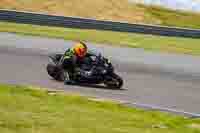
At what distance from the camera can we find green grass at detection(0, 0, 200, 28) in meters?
43.5

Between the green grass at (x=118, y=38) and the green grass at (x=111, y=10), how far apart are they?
40.4 ft

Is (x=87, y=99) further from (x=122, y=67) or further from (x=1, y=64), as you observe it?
(x=122, y=67)

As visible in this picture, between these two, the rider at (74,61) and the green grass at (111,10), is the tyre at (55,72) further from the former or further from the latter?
the green grass at (111,10)

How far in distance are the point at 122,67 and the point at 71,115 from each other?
33.2 feet

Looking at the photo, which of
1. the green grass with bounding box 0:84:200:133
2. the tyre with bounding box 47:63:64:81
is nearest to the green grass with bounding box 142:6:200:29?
the tyre with bounding box 47:63:64:81

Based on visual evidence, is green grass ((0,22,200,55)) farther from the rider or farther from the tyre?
the rider

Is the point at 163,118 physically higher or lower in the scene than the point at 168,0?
lower

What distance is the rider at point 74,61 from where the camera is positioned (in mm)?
15289

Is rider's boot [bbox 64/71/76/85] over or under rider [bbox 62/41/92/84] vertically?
under

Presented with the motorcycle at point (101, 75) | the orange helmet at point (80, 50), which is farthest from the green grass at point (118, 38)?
the orange helmet at point (80, 50)

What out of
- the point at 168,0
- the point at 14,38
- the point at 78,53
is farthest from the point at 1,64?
the point at 168,0

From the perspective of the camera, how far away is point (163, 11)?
167 ft

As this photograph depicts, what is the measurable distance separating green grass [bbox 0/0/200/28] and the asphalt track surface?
17.8 metres

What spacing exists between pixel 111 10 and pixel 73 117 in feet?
124
